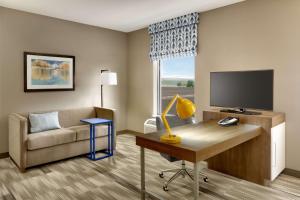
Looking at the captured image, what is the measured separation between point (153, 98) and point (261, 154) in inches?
108

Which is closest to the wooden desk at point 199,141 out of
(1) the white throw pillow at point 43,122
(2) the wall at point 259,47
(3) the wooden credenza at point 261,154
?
(3) the wooden credenza at point 261,154

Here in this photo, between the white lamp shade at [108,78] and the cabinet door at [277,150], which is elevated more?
the white lamp shade at [108,78]

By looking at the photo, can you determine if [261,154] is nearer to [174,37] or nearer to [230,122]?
[230,122]

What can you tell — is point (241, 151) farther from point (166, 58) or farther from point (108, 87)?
point (108, 87)

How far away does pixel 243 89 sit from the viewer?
322cm

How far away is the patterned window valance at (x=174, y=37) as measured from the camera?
4.18 m

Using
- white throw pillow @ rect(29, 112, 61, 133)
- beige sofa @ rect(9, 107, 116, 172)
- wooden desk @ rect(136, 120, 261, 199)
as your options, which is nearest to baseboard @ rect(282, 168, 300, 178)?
wooden desk @ rect(136, 120, 261, 199)

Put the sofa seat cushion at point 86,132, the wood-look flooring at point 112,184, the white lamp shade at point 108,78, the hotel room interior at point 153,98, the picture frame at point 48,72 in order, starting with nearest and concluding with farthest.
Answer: the wood-look flooring at point 112,184 < the hotel room interior at point 153,98 < the sofa seat cushion at point 86,132 < the picture frame at point 48,72 < the white lamp shade at point 108,78

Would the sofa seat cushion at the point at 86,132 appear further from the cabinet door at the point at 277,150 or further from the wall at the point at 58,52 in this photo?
the cabinet door at the point at 277,150

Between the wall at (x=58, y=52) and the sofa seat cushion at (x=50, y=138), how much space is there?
810 mm

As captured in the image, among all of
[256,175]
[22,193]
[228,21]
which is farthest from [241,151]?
[22,193]

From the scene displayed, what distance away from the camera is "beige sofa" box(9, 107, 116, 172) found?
3.36m

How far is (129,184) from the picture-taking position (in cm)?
297

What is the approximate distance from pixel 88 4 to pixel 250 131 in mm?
3053
